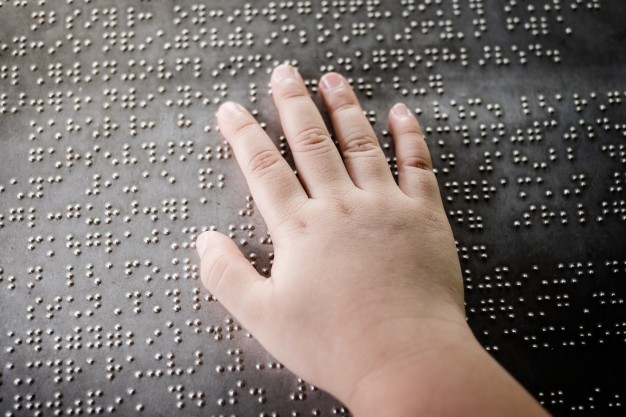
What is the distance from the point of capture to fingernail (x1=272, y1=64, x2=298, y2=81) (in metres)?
0.50

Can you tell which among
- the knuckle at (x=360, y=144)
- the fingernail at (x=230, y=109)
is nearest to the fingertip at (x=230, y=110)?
the fingernail at (x=230, y=109)

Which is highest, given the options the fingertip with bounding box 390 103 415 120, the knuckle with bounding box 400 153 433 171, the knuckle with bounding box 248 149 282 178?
Result: the knuckle with bounding box 248 149 282 178

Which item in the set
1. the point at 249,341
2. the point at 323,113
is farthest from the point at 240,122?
the point at 249,341

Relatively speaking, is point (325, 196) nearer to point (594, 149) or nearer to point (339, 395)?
point (339, 395)

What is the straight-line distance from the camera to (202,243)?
0.47 m

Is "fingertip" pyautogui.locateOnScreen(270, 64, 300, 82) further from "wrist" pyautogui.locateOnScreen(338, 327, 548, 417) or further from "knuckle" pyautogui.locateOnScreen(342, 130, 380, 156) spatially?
"wrist" pyautogui.locateOnScreen(338, 327, 548, 417)

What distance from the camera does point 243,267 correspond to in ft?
1.44

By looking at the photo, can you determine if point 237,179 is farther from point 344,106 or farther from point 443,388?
point 443,388

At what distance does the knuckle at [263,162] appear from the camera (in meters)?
0.46

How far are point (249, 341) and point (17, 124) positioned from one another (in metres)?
0.30

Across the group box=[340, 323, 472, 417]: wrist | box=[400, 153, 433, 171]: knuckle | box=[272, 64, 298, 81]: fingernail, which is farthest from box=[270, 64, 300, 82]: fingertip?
box=[340, 323, 472, 417]: wrist

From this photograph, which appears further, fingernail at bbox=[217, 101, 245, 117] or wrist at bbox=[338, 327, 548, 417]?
fingernail at bbox=[217, 101, 245, 117]

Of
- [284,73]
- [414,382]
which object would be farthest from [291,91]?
[414,382]

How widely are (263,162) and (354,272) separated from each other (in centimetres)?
13
